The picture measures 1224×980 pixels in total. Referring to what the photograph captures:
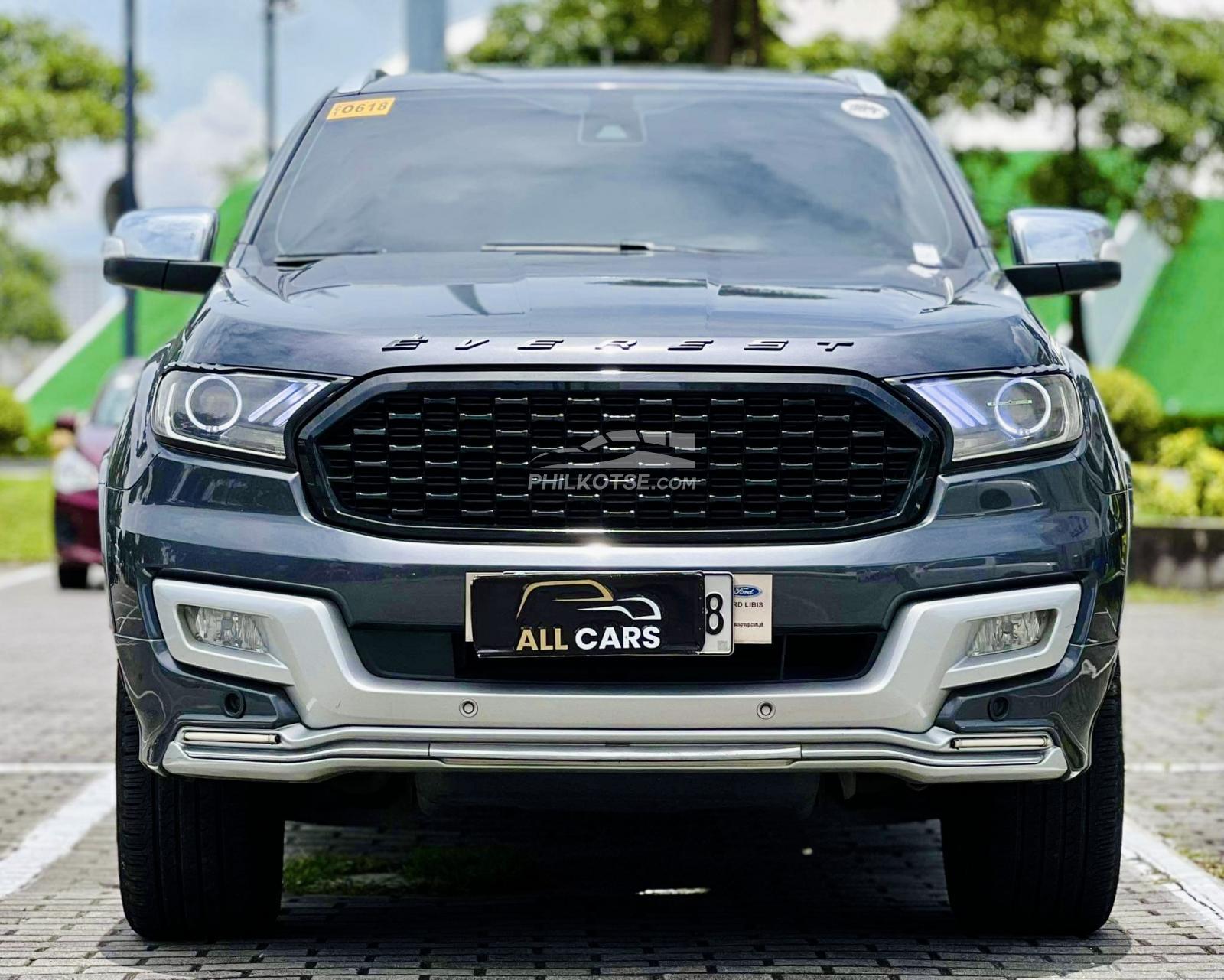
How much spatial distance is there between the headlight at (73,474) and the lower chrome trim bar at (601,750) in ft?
35.0

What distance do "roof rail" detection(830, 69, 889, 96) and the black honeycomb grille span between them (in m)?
2.02

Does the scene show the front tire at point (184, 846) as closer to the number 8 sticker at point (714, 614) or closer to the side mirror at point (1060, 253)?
the number 8 sticker at point (714, 614)

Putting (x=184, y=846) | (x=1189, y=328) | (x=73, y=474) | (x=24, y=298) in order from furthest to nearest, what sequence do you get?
(x=24, y=298) < (x=1189, y=328) < (x=73, y=474) < (x=184, y=846)

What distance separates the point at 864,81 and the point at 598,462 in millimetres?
2319

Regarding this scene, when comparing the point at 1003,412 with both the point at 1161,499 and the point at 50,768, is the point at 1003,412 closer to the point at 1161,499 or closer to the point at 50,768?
the point at 50,768

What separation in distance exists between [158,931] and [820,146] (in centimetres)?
253

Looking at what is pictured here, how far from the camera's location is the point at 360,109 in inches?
215

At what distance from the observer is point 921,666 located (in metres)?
3.74

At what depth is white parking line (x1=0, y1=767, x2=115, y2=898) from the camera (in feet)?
17.0

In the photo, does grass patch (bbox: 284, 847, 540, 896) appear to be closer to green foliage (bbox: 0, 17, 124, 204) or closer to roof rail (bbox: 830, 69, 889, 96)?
roof rail (bbox: 830, 69, 889, 96)

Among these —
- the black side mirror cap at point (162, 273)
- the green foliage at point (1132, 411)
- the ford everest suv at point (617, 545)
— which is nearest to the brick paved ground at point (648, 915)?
the ford everest suv at point (617, 545)

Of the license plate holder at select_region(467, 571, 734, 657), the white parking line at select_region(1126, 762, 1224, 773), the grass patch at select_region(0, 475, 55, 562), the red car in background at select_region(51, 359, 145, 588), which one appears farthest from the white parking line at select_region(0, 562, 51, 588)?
the license plate holder at select_region(467, 571, 734, 657)

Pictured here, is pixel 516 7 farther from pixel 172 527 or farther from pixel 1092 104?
pixel 172 527

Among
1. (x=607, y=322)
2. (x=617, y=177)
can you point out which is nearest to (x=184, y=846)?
(x=607, y=322)
